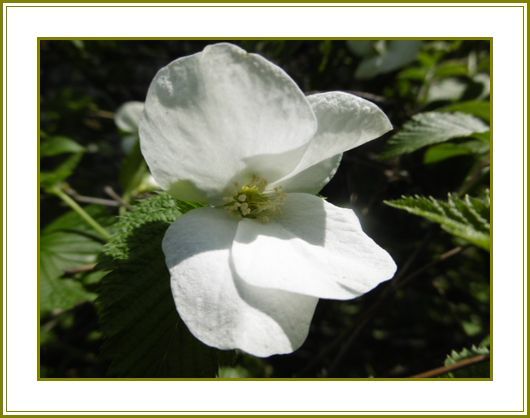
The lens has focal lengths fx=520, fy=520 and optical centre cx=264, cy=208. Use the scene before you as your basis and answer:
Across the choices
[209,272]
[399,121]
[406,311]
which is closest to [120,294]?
[209,272]

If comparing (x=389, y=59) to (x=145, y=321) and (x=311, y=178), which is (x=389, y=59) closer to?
(x=311, y=178)

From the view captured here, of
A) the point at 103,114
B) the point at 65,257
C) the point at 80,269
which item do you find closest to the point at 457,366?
the point at 80,269

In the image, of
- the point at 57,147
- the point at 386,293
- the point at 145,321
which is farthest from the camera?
the point at 57,147

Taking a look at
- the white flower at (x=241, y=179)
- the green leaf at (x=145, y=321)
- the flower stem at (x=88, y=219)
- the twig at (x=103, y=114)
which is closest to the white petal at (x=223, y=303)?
the white flower at (x=241, y=179)

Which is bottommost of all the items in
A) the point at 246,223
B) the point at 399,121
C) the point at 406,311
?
the point at 406,311

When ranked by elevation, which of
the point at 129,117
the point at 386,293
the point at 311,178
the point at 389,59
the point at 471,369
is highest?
the point at 389,59

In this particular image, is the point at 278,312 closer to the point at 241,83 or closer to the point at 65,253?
the point at 241,83
